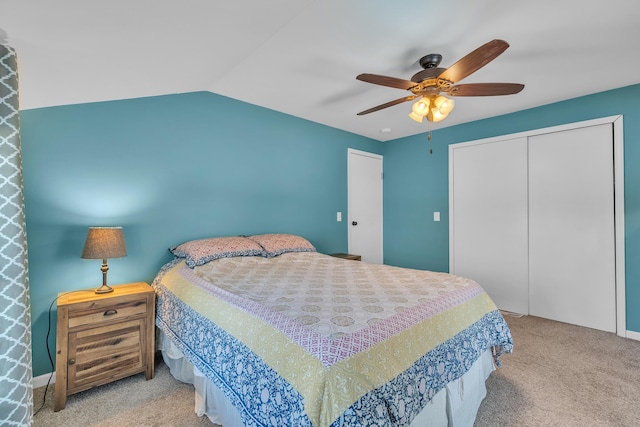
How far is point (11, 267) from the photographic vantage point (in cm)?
125

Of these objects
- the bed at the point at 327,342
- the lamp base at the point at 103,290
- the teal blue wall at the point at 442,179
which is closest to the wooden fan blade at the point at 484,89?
the bed at the point at 327,342

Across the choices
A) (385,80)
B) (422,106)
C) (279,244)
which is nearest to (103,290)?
(279,244)

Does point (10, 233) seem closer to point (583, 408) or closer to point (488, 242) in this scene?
point (583, 408)

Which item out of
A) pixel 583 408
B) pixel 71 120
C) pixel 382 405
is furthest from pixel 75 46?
pixel 583 408

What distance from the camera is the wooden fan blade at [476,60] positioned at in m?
1.46

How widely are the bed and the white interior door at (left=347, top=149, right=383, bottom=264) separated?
1.88m

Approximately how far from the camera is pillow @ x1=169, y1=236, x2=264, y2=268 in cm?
233

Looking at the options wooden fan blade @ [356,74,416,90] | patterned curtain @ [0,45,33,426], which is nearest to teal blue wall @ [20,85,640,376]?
patterned curtain @ [0,45,33,426]

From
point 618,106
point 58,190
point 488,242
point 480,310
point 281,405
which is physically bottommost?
point 281,405

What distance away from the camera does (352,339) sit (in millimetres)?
1117

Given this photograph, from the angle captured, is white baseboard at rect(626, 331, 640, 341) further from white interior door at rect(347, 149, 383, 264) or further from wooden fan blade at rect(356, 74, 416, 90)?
wooden fan blade at rect(356, 74, 416, 90)

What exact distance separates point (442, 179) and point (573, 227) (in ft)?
4.82

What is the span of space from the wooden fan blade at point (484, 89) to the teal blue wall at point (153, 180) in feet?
6.38

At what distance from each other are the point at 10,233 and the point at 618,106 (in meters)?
4.48
